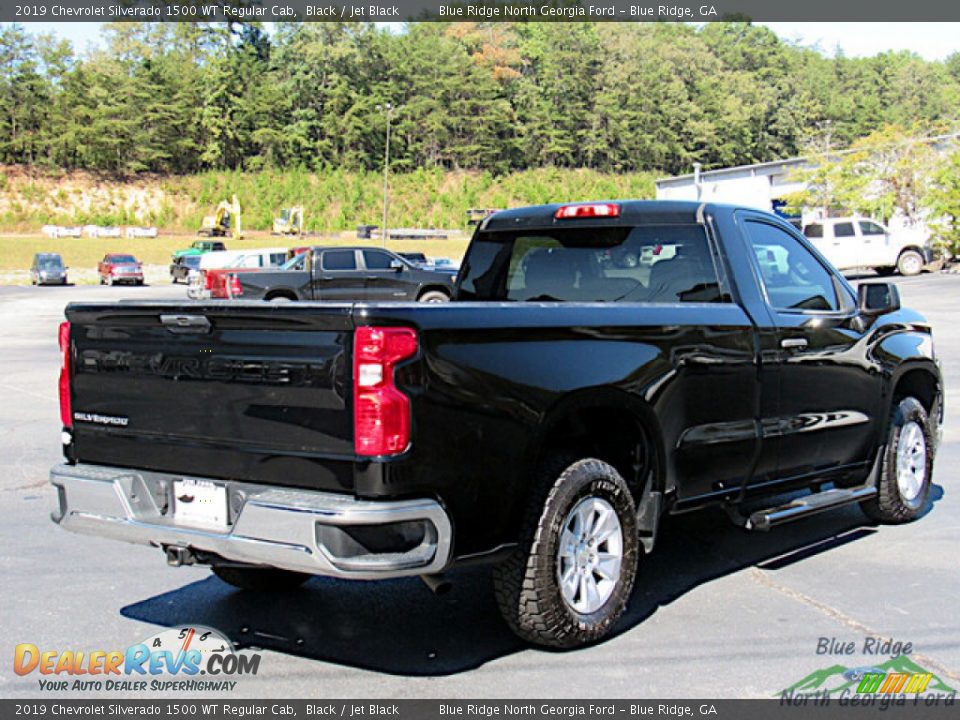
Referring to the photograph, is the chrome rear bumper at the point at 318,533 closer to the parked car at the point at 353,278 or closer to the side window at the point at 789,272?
the side window at the point at 789,272

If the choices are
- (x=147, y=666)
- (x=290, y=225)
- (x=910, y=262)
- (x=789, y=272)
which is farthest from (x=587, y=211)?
(x=290, y=225)

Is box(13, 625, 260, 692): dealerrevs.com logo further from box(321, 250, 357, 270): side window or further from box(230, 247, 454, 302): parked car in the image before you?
box(321, 250, 357, 270): side window

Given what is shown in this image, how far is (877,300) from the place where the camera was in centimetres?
668

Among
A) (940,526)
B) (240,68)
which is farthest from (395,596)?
(240,68)

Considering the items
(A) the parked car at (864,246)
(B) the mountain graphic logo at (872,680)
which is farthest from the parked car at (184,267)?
(B) the mountain graphic logo at (872,680)

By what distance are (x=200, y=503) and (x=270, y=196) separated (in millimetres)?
107788

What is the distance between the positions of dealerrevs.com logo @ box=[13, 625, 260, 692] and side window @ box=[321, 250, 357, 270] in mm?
21309

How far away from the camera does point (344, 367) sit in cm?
404

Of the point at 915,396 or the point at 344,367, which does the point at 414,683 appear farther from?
the point at 915,396


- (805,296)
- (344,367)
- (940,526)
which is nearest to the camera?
(344,367)

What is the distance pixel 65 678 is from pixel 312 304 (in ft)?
6.23

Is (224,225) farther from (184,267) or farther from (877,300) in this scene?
(877,300)

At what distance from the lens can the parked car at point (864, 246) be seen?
3797 cm

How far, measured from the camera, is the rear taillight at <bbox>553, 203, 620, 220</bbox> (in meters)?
6.09
